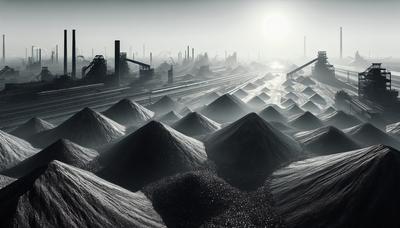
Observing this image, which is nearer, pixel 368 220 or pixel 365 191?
pixel 368 220

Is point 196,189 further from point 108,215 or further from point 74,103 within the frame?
point 74,103

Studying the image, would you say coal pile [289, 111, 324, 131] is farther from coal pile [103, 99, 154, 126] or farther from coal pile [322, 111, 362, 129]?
coal pile [103, 99, 154, 126]

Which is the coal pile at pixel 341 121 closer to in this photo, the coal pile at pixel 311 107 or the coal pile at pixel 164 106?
the coal pile at pixel 311 107

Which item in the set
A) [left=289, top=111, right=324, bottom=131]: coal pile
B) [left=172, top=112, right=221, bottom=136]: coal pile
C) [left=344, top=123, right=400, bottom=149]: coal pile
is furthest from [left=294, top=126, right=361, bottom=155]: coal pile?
[left=172, top=112, right=221, bottom=136]: coal pile

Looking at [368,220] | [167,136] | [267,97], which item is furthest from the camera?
[267,97]

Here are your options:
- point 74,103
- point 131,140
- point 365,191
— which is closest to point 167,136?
point 131,140

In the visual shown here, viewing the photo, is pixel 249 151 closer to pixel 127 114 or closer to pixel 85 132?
pixel 85 132

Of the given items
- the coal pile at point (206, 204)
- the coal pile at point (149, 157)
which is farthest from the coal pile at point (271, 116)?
the coal pile at point (206, 204)
